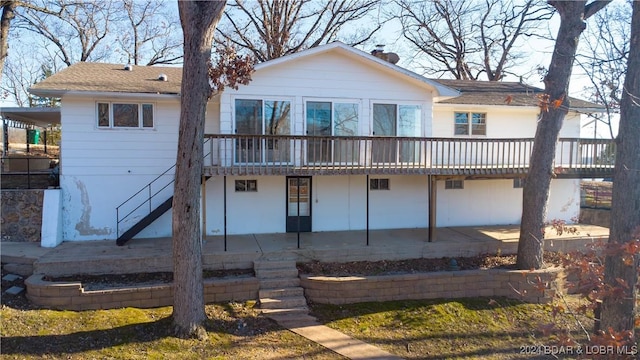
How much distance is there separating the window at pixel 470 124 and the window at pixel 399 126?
248cm

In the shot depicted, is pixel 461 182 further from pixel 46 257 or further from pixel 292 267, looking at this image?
pixel 46 257

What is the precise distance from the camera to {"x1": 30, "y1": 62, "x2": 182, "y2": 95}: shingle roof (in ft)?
36.5

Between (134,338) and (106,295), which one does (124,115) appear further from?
(134,338)

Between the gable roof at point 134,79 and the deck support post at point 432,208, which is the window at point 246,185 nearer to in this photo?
the gable roof at point 134,79

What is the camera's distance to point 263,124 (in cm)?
1213

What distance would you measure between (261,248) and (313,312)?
2623mm

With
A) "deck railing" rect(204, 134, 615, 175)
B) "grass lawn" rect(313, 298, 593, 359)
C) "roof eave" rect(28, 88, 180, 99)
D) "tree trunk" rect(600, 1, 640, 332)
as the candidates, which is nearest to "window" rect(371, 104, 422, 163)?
"deck railing" rect(204, 134, 615, 175)

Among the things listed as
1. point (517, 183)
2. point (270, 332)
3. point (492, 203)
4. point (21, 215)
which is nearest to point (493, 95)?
point (517, 183)

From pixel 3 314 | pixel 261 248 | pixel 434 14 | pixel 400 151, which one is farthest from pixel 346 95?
pixel 434 14

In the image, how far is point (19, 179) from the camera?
1308 centimetres

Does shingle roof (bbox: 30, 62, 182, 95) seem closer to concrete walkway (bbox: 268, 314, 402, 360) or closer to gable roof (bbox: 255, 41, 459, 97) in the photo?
gable roof (bbox: 255, 41, 459, 97)

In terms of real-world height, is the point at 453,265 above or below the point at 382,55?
below

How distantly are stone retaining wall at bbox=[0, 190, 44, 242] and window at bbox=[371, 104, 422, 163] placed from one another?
9.91 meters

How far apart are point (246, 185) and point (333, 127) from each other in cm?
327
